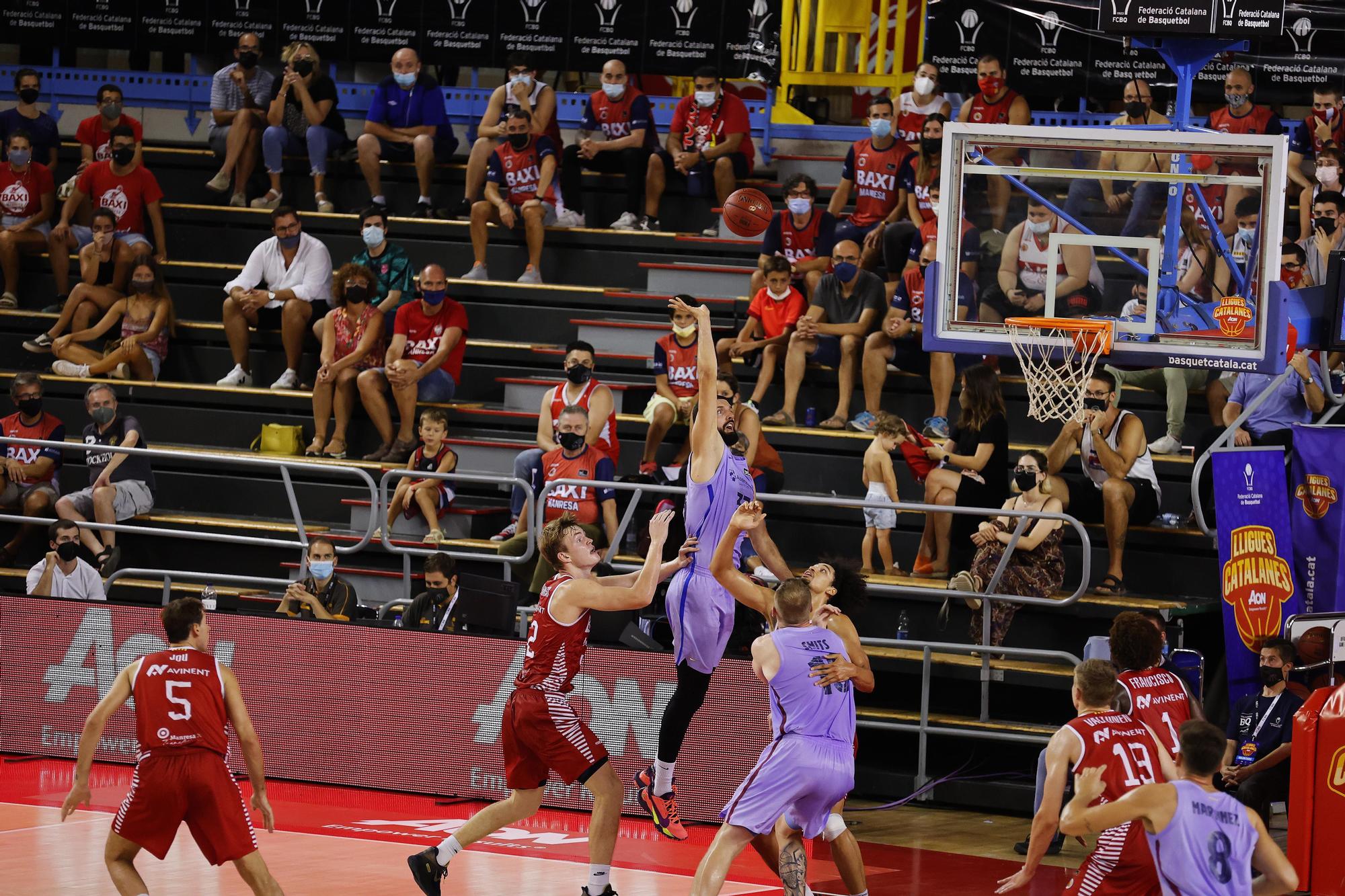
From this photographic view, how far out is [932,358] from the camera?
14930 millimetres

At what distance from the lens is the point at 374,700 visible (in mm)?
12539

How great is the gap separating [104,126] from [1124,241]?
12.0m

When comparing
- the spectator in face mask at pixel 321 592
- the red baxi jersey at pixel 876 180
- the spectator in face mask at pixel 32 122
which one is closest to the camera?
the spectator in face mask at pixel 321 592

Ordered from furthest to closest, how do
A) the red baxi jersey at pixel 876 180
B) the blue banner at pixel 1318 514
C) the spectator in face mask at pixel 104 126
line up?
the spectator in face mask at pixel 104 126
the red baxi jersey at pixel 876 180
the blue banner at pixel 1318 514

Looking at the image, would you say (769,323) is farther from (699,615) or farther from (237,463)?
(699,615)

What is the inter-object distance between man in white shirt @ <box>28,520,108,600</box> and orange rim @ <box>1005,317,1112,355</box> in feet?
24.6

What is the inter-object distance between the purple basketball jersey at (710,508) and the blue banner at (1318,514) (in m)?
4.79

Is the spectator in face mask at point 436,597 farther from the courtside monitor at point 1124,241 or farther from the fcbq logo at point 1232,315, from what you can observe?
the fcbq logo at point 1232,315

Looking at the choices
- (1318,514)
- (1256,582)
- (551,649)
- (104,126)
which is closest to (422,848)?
(551,649)

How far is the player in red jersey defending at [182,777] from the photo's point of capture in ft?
27.7

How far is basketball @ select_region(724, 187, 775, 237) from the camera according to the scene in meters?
12.5

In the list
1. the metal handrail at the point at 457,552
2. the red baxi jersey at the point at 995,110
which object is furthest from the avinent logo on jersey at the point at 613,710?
the red baxi jersey at the point at 995,110

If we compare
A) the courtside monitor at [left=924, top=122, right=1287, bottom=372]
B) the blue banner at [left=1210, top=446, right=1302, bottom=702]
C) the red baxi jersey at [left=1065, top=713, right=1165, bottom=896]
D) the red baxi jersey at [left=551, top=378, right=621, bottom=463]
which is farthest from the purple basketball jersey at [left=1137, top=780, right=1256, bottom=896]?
the red baxi jersey at [left=551, top=378, right=621, bottom=463]

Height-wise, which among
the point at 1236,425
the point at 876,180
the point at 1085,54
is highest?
the point at 1085,54
